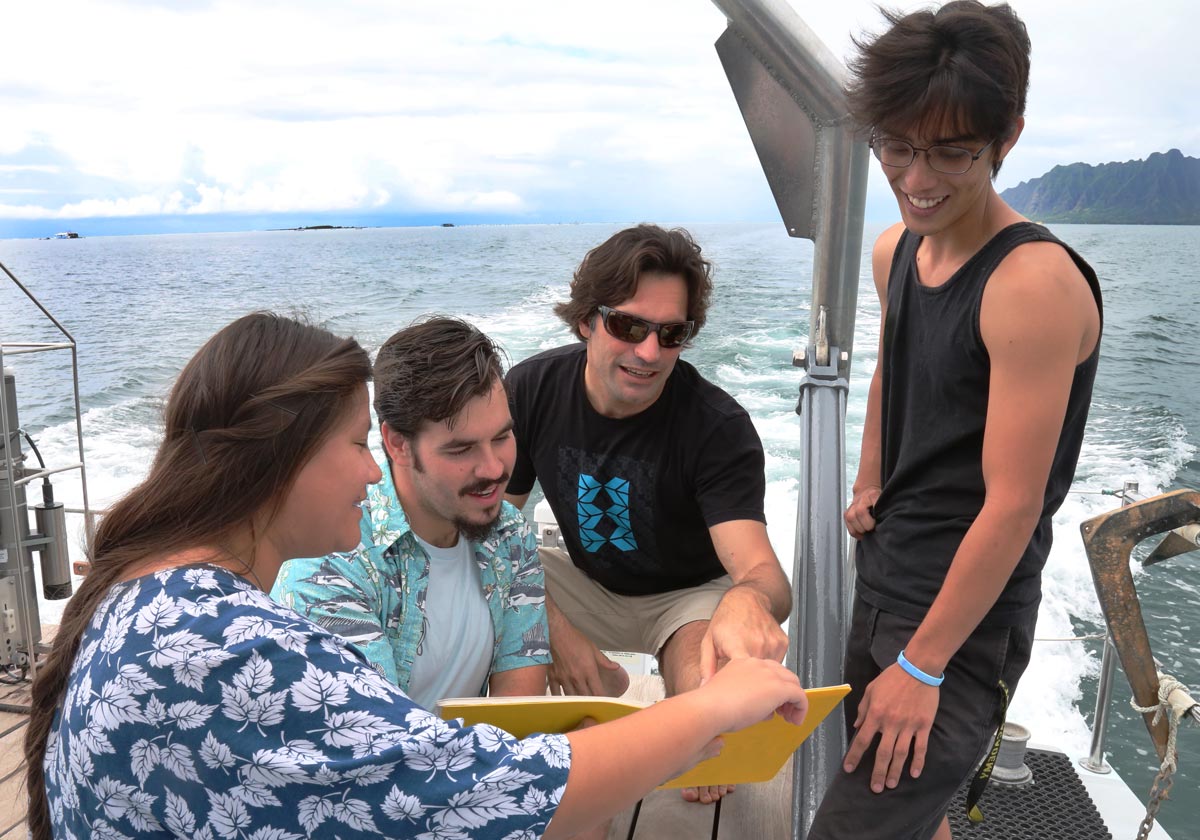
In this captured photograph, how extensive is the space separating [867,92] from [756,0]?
0.94 metres

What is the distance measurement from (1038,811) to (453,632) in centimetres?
196

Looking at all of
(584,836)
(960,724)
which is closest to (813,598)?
(960,724)

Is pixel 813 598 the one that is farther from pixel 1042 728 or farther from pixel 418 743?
pixel 1042 728

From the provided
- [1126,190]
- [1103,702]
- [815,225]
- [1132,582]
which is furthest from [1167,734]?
[1126,190]

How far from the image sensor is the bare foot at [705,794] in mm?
1842

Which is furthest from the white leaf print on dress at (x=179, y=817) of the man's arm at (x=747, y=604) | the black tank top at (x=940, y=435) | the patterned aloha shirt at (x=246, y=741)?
the black tank top at (x=940, y=435)

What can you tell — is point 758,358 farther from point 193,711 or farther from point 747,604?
point 193,711

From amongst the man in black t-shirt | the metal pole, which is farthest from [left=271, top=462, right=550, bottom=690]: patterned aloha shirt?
the metal pole

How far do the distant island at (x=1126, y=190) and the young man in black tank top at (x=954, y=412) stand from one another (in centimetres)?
2336

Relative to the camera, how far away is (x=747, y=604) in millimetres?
1510

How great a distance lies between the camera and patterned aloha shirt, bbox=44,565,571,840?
71 cm

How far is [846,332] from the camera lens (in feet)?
8.65

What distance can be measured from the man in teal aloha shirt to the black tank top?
57cm

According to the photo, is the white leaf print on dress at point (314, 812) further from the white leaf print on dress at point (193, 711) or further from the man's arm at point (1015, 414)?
the man's arm at point (1015, 414)
